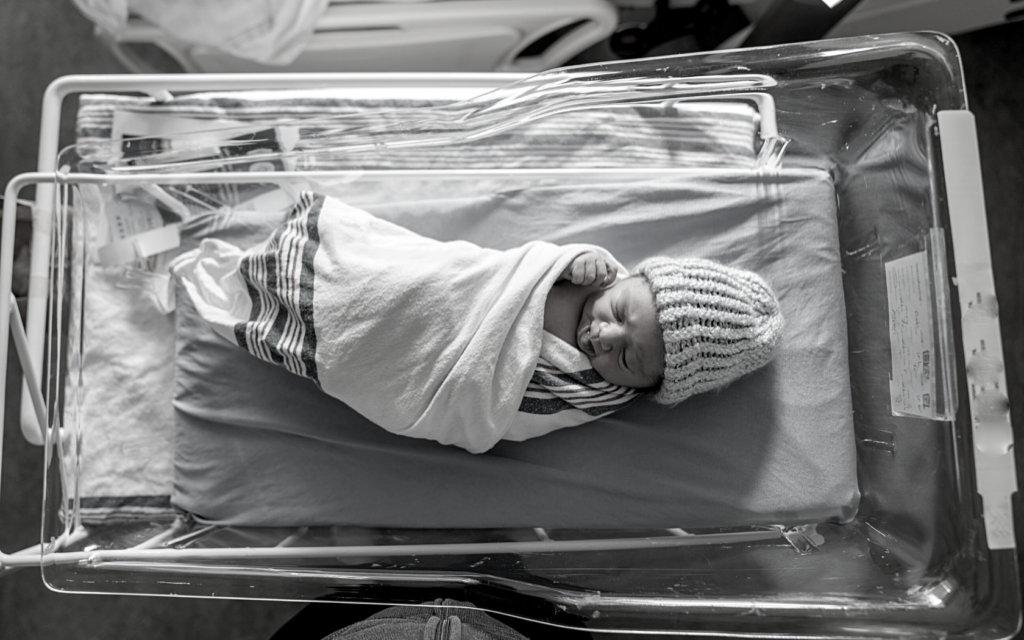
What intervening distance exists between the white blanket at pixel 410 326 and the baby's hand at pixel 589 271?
0.02 metres

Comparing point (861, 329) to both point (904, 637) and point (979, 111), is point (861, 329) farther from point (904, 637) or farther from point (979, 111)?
point (979, 111)

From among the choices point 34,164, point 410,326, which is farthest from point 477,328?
point 34,164

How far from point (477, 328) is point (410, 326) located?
0.35 feet

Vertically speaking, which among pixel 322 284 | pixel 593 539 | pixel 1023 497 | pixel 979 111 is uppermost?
pixel 979 111

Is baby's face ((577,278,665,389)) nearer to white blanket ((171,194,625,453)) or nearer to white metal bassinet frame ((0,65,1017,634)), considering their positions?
white blanket ((171,194,625,453))

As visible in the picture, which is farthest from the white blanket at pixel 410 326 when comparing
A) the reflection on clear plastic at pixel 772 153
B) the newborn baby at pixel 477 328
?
the reflection on clear plastic at pixel 772 153

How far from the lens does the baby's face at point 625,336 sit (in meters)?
1.02

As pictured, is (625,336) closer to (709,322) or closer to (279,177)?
(709,322)

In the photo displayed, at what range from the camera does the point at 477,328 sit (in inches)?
42.1

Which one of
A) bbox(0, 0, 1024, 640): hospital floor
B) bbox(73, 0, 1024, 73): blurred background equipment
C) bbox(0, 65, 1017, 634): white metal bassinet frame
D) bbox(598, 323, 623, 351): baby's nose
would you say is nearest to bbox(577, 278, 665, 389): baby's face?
bbox(598, 323, 623, 351): baby's nose

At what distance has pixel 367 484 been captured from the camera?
1.14m

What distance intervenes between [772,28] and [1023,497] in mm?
1350

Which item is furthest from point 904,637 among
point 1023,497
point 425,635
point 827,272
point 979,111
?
point 979,111

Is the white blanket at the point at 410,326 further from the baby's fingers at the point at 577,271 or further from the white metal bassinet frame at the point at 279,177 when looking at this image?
the white metal bassinet frame at the point at 279,177
